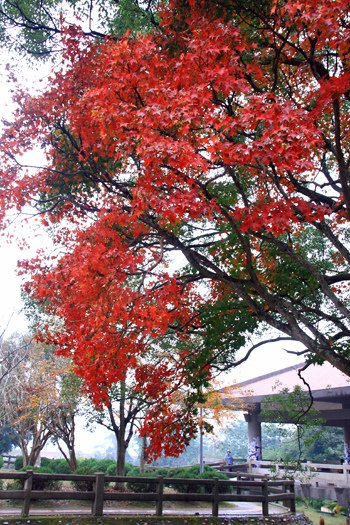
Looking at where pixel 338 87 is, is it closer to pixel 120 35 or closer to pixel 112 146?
pixel 112 146

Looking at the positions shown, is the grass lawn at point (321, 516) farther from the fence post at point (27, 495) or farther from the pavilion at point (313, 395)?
the fence post at point (27, 495)

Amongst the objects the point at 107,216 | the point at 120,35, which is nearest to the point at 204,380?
the point at 107,216

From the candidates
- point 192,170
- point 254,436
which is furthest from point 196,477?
point 192,170

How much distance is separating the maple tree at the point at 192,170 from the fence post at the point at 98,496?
285 centimetres

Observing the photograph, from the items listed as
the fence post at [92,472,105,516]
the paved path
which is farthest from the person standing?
the fence post at [92,472,105,516]

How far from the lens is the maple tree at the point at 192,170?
5.09 meters

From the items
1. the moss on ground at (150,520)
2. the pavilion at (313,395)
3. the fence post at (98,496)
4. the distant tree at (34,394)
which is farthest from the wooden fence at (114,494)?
the distant tree at (34,394)

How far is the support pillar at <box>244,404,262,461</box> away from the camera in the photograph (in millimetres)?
22859

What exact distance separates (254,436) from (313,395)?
767cm

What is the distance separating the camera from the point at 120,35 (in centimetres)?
729

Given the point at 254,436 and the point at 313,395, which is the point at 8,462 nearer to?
the point at 254,436

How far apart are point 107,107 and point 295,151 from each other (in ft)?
7.24

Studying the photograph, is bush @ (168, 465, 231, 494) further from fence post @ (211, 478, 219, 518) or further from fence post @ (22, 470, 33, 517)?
fence post @ (22, 470, 33, 517)

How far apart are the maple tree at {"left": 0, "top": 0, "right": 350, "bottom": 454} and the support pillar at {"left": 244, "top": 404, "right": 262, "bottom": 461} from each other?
47.3 ft
